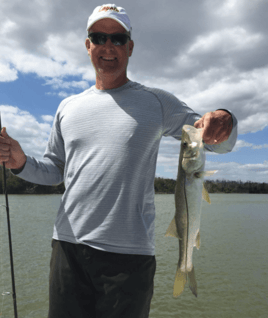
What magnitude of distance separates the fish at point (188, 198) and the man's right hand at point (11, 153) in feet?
4.58

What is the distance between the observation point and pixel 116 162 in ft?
6.85

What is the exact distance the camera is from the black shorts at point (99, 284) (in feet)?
6.47

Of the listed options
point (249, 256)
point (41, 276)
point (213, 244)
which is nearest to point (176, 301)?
point (41, 276)

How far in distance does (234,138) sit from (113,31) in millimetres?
1390

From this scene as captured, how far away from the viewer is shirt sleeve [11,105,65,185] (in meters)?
2.54

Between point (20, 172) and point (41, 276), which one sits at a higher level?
point (20, 172)

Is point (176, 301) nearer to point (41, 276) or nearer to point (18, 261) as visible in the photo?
point (41, 276)

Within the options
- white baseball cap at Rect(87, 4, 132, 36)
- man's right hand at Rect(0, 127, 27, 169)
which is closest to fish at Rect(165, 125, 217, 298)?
white baseball cap at Rect(87, 4, 132, 36)

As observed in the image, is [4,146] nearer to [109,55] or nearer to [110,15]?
[109,55]

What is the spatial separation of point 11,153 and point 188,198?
1.54m

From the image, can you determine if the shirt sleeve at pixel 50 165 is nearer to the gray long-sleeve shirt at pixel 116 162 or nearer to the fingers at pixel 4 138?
the gray long-sleeve shirt at pixel 116 162

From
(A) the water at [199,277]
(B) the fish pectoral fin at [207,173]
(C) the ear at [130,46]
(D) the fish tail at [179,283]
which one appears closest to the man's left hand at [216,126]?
(B) the fish pectoral fin at [207,173]

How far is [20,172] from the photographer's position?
2.53m

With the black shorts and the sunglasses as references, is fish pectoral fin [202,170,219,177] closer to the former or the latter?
the black shorts
